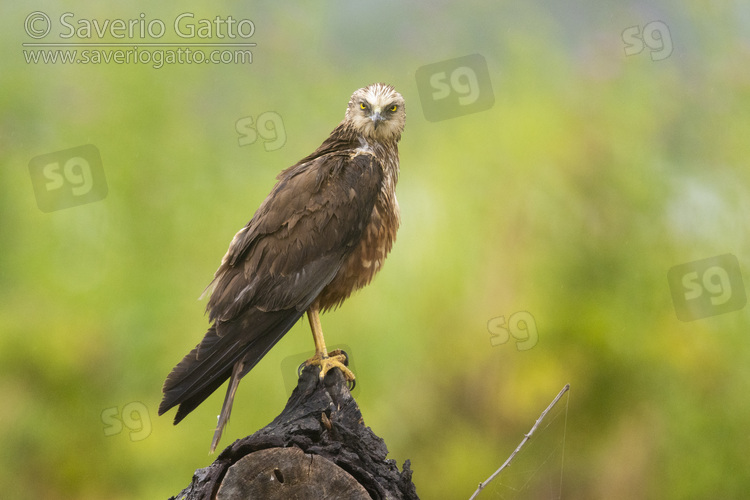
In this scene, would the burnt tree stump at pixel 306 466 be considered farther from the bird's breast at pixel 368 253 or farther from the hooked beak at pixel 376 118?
the hooked beak at pixel 376 118

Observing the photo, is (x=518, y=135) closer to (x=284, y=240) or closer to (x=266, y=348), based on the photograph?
(x=284, y=240)

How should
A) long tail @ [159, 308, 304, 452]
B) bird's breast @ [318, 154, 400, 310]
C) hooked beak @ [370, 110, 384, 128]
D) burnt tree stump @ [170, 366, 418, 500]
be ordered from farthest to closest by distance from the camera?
hooked beak @ [370, 110, 384, 128] < bird's breast @ [318, 154, 400, 310] < long tail @ [159, 308, 304, 452] < burnt tree stump @ [170, 366, 418, 500]

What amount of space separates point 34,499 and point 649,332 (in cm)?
322

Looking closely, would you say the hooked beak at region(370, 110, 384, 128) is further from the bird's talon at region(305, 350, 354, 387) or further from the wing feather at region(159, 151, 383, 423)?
the bird's talon at region(305, 350, 354, 387)

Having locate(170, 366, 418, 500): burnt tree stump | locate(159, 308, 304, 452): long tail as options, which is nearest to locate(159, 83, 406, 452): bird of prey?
locate(159, 308, 304, 452): long tail

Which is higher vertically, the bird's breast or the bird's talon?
the bird's breast

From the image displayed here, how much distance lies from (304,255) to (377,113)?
0.62 m

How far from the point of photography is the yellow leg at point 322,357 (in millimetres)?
2549

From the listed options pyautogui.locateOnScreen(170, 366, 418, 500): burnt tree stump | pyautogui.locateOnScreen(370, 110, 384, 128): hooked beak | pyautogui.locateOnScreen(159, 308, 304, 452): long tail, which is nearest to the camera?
pyautogui.locateOnScreen(170, 366, 418, 500): burnt tree stump

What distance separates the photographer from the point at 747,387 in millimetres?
3957

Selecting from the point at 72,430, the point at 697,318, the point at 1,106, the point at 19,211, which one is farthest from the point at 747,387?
the point at 1,106

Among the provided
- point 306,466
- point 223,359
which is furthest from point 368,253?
point 306,466

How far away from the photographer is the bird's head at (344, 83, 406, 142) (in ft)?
9.43

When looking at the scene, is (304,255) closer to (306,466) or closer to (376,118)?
(376,118)
